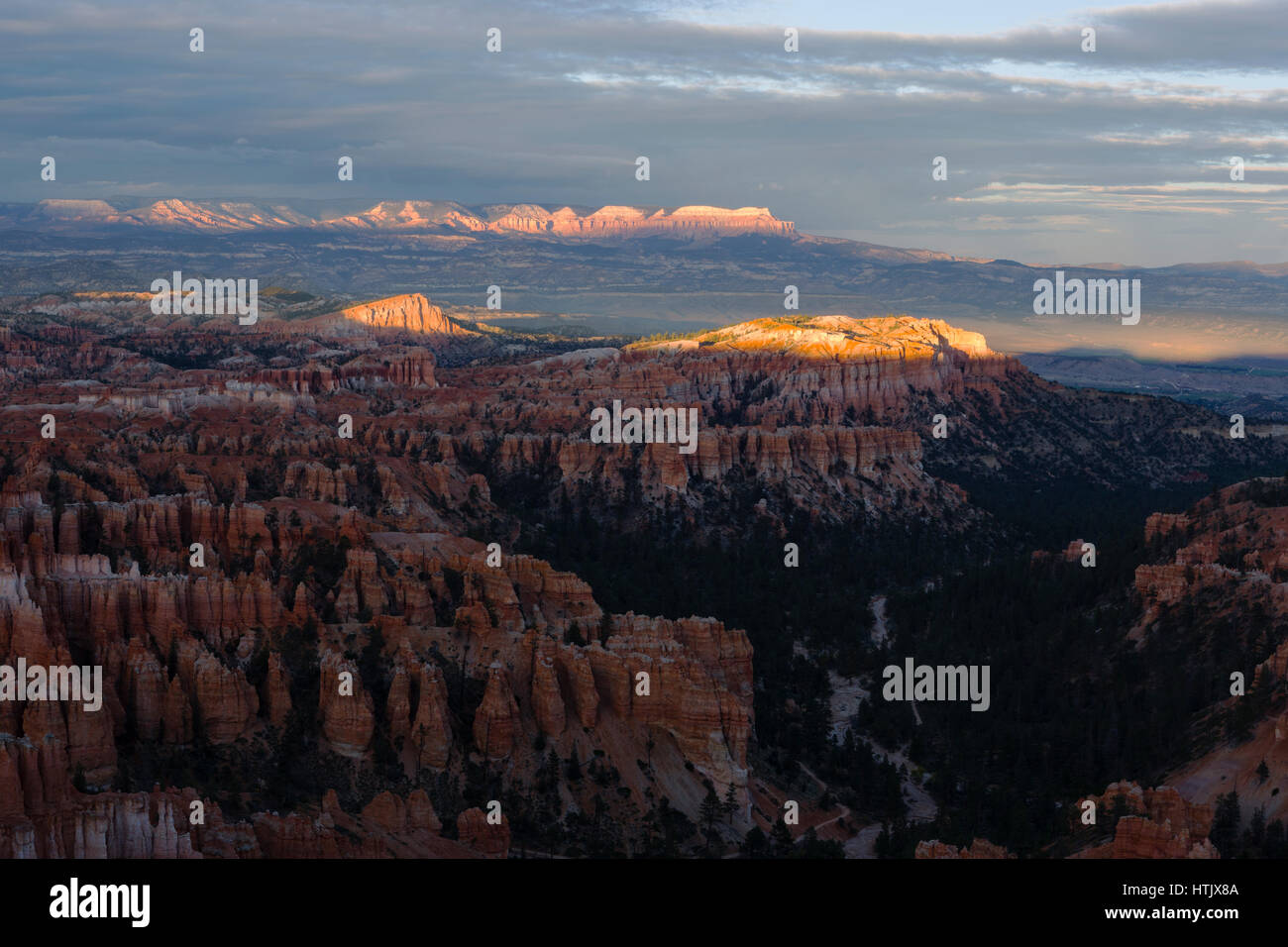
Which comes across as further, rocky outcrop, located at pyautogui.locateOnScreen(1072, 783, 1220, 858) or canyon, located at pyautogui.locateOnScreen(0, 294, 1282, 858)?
canyon, located at pyautogui.locateOnScreen(0, 294, 1282, 858)

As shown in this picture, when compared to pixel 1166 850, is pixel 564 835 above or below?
below

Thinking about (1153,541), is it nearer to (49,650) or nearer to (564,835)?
(564,835)

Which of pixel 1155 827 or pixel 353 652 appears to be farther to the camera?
pixel 353 652

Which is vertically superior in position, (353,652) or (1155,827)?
(353,652)

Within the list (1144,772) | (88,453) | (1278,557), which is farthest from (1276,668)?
(88,453)

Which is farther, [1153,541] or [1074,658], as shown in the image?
[1153,541]

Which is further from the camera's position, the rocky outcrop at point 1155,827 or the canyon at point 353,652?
the canyon at point 353,652

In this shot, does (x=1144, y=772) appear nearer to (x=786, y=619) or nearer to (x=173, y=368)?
(x=786, y=619)
